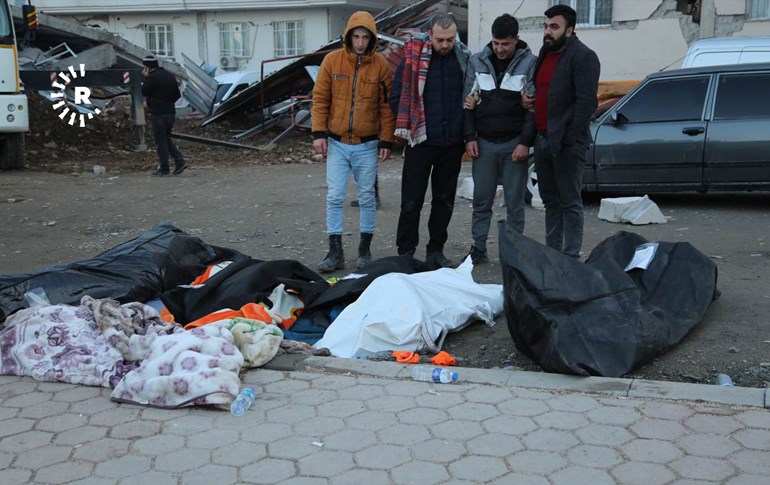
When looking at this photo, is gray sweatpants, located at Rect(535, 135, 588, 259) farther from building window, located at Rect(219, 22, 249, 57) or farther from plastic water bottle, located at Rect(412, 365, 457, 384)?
building window, located at Rect(219, 22, 249, 57)

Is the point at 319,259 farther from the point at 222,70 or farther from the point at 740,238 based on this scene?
the point at 222,70

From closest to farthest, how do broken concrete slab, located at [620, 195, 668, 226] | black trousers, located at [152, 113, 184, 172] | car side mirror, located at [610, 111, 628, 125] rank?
1. broken concrete slab, located at [620, 195, 668, 226]
2. car side mirror, located at [610, 111, 628, 125]
3. black trousers, located at [152, 113, 184, 172]

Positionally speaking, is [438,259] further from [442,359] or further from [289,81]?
[289,81]

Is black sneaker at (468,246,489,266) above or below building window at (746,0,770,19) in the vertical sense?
below

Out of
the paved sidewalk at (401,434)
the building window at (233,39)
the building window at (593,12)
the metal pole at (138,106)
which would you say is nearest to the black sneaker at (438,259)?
the paved sidewalk at (401,434)

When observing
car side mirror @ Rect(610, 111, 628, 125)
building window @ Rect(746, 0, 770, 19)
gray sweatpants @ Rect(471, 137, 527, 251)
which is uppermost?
building window @ Rect(746, 0, 770, 19)

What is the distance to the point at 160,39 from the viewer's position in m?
29.9

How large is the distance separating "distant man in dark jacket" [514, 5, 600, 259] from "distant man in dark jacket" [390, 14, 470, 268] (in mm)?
549

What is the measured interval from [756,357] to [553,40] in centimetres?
257

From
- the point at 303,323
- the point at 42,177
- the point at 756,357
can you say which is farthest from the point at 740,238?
the point at 42,177

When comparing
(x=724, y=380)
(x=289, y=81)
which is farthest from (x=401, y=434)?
(x=289, y=81)

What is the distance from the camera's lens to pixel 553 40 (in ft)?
19.8

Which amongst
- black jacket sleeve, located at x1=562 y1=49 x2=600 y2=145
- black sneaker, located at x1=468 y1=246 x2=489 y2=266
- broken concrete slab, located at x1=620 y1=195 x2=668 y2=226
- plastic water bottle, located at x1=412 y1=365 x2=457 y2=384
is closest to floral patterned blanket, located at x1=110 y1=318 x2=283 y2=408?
plastic water bottle, located at x1=412 y1=365 x2=457 y2=384

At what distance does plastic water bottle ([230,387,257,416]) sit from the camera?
13.2 ft
